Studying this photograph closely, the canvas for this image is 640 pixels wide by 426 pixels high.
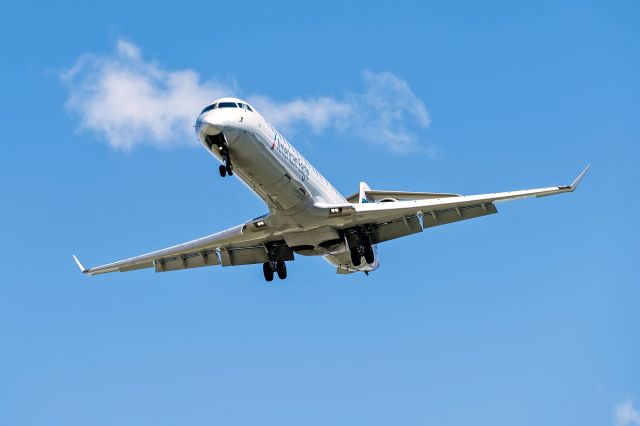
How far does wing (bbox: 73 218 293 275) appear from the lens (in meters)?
53.8

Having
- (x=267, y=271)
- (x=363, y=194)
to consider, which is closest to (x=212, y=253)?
(x=267, y=271)

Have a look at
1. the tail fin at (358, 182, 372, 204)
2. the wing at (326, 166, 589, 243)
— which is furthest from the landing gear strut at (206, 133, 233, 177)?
the tail fin at (358, 182, 372, 204)

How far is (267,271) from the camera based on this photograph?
2169 inches

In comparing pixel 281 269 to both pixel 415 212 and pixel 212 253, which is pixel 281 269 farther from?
pixel 415 212

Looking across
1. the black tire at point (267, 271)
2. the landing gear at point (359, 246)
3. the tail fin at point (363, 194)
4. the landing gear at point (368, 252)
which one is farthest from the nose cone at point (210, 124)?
the tail fin at point (363, 194)

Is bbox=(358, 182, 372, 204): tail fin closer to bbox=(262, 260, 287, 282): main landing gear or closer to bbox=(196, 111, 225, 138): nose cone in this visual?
bbox=(262, 260, 287, 282): main landing gear

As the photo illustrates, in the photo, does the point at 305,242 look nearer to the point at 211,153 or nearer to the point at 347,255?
the point at 347,255

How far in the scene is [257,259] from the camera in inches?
2208

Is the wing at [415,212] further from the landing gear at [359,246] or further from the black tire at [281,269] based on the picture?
the black tire at [281,269]

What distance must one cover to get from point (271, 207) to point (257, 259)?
7.44m

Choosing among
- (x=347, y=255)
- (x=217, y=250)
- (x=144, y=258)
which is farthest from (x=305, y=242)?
(x=144, y=258)

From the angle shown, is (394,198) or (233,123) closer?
(233,123)

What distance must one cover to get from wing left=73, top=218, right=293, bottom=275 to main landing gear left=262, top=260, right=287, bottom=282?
374mm

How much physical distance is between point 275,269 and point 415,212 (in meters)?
8.19
